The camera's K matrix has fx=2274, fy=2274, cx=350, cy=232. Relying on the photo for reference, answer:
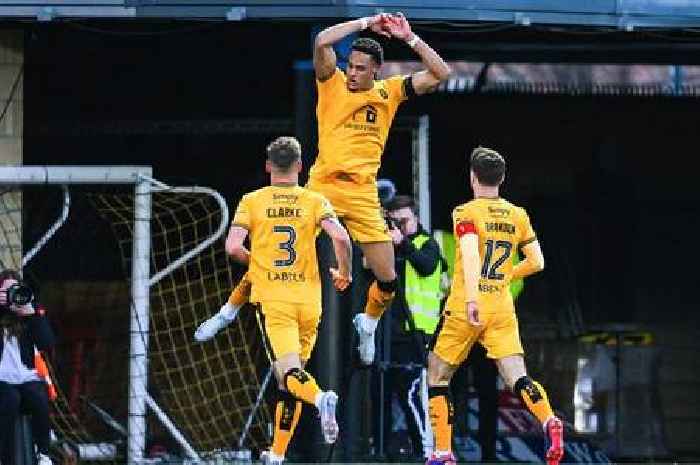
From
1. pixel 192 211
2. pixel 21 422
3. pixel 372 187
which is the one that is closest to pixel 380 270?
pixel 372 187

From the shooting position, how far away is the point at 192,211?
19.0 metres

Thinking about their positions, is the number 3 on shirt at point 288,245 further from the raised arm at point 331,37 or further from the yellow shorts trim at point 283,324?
the raised arm at point 331,37

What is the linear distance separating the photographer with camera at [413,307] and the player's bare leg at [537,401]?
2.20m

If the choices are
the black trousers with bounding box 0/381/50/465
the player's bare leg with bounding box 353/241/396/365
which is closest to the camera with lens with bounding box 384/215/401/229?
the player's bare leg with bounding box 353/241/396/365

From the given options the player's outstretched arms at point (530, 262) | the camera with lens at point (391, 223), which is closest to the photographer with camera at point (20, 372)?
the camera with lens at point (391, 223)

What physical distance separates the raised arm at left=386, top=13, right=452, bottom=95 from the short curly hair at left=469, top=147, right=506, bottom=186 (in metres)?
0.97

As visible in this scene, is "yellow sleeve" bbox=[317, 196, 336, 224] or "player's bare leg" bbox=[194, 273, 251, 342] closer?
"yellow sleeve" bbox=[317, 196, 336, 224]

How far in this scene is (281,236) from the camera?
13.6m

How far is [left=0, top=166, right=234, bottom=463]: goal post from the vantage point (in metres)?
17.1

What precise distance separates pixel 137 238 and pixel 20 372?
2181 millimetres

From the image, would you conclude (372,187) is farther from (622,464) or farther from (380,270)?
(622,464)

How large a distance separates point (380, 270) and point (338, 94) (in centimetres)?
120

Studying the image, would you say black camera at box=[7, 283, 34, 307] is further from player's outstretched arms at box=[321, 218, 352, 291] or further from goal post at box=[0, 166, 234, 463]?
player's outstretched arms at box=[321, 218, 352, 291]

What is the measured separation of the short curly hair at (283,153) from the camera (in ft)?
44.5
